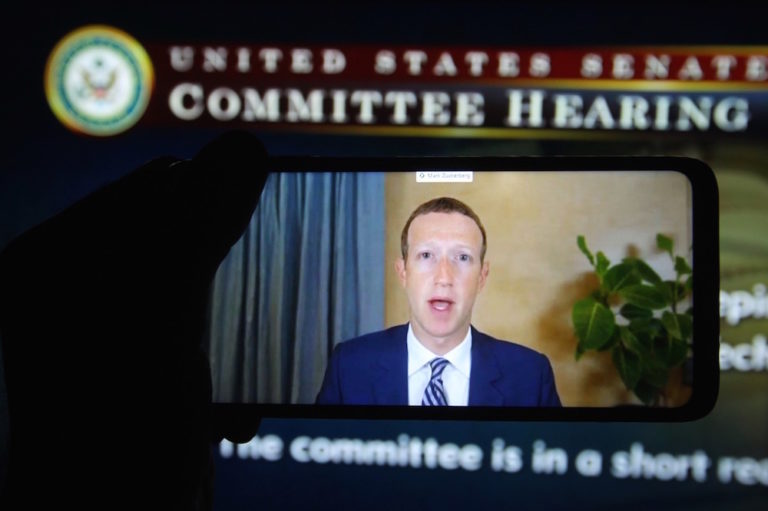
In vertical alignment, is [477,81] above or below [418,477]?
above

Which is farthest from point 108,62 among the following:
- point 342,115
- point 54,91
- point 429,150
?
point 429,150

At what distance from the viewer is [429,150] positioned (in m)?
1.30

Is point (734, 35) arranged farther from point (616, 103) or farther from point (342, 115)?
point (342, 115)

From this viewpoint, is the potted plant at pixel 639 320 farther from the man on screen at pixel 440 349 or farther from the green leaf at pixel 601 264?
the man on screen at pixel 440 349

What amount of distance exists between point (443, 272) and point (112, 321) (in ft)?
1.39

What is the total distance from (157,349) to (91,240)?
61mm

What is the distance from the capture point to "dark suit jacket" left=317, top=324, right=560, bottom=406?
0.64 m

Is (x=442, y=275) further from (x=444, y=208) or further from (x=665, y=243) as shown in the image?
(x=665, y=243)

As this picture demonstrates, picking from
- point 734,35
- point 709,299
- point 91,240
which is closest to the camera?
point 91,240

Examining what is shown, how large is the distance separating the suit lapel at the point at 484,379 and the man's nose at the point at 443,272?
2.5 inches

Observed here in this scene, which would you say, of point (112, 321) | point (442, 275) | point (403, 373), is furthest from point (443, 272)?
point (112, 321)

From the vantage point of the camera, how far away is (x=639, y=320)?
870 mm

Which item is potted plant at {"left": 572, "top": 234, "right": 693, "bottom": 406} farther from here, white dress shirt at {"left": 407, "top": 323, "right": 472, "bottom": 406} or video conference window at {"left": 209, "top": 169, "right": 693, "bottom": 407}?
white dress shirt at {"left": 407, "top": 323, "right": 472, "bottom": 406}

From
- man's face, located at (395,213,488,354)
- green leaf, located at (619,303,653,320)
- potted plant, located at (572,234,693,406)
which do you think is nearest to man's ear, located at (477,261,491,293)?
man's face, located at (395,213,488,354)
